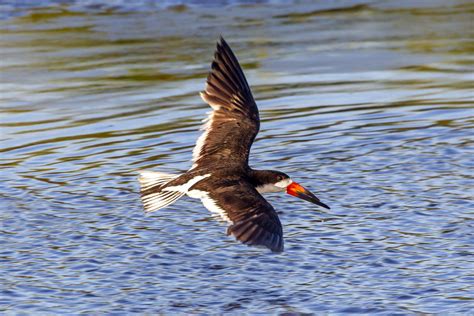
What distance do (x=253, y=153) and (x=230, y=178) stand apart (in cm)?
273

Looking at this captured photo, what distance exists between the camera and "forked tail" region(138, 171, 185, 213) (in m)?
8.38

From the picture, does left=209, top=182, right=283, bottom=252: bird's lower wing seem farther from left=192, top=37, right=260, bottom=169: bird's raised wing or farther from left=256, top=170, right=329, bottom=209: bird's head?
left=192, top=37, right=260, bottom=169: bird's raised wing

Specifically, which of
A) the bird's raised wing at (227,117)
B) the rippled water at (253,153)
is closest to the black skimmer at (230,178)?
the bird's raised wing at (227,117)

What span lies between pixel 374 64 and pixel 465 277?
763cm

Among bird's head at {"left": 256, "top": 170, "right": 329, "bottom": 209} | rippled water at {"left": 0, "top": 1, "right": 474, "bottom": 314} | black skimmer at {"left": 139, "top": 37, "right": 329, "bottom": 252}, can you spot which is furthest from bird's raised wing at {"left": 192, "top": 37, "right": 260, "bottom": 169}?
rippled water at {"left": 0, "top": 1, "right": 474, "bottom": 314}

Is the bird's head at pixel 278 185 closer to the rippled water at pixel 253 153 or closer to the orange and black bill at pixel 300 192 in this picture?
the orange and black bill at pixel 300 192

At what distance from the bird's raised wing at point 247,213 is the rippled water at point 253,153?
455 millimetres

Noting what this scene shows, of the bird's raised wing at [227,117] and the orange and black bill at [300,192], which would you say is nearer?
the orange and black bill at [300,192]

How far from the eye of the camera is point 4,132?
40.8 ft

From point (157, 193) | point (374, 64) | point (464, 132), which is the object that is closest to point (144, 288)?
point (157, 193)

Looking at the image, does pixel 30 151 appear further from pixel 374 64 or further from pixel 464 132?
pixel 374 64

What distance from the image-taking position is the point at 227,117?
9.59m

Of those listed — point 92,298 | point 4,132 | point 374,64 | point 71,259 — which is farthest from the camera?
point 374,64

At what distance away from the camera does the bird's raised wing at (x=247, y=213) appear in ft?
23.9
